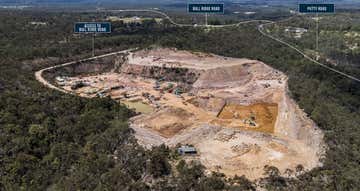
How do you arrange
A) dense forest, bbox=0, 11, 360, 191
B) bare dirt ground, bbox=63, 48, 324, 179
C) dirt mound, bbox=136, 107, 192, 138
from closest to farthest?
dense forest, bbox=0, 11, 360, 191
bare dirt ground, bbox=63, 48, 324, 179
dirt mound, bbox=136, 107, 192, 138

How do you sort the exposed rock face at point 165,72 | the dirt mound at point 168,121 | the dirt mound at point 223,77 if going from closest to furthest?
1. the dirt mound at point 168,121
2. the dirt mound at point 223,77
3. the exposed rock face at point 165,72

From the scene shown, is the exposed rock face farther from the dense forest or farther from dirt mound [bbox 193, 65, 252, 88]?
the dense forest

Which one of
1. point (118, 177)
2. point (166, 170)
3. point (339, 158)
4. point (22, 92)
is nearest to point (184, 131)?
point (166, 170)

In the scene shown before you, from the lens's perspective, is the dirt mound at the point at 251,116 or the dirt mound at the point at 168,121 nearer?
the dirt mound at the point at 168,121

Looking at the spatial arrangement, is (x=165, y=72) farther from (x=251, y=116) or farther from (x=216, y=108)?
(x=251, y=116)

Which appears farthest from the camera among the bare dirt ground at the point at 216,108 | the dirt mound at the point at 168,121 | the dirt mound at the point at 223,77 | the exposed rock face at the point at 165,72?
the exposed rock face at the point at 165,72

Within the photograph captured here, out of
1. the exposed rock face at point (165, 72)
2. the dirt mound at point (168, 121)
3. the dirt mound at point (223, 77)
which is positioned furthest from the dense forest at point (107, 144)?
the exposed rock face at point (165, 72)

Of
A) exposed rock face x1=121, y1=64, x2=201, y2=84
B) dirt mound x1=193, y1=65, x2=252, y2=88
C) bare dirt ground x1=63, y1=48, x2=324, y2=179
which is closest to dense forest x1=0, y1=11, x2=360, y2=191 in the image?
bare dirt ground x1=63, y1=48, x2=324, y2=179

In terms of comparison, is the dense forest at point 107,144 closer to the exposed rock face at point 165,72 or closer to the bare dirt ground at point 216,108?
the bare dirt ground at point 216,108
